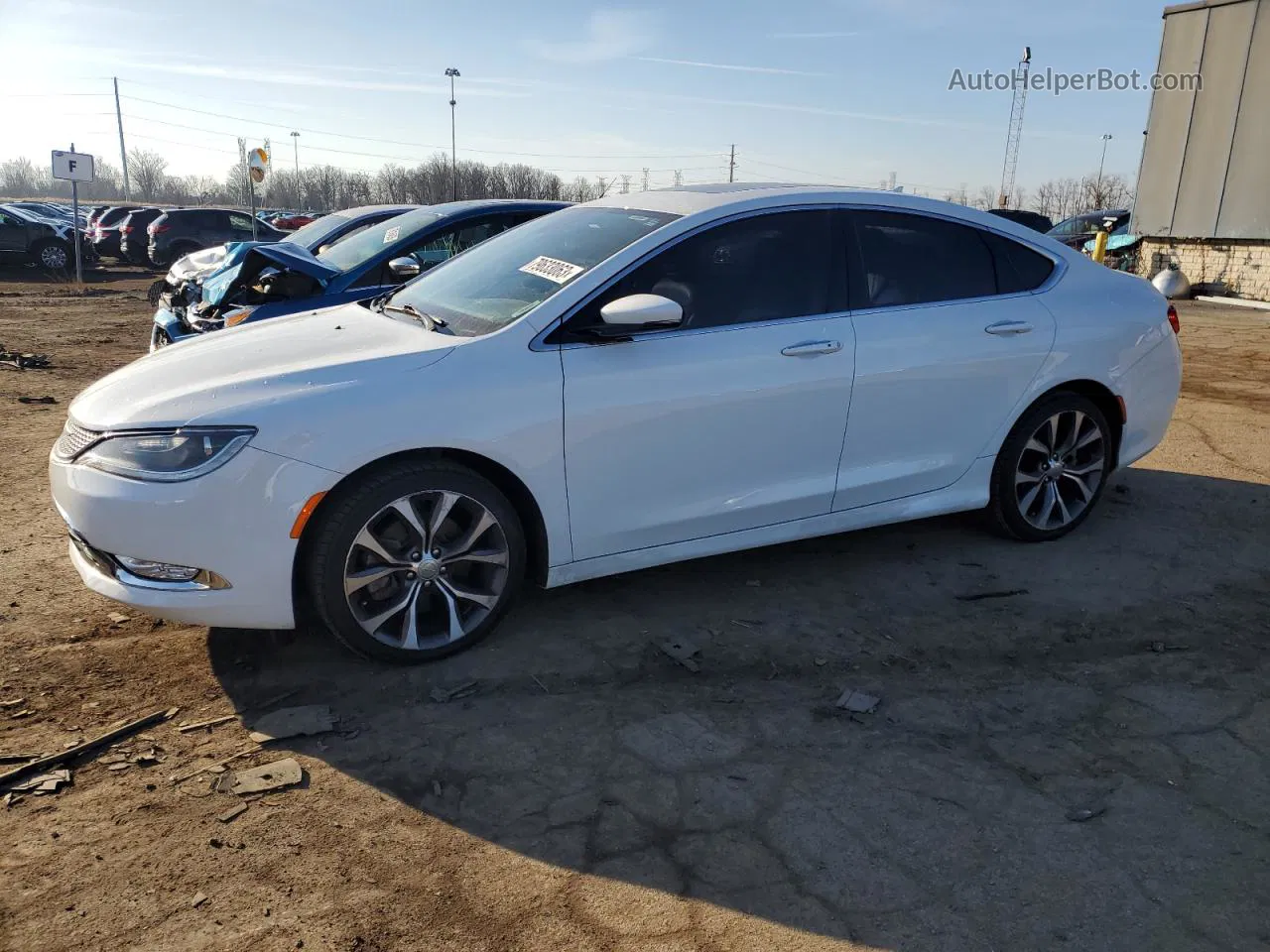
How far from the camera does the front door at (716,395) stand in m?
3.62

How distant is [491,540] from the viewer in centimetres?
357

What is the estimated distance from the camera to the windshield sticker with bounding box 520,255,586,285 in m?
3.81

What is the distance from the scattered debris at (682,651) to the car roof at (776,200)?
5.76ft

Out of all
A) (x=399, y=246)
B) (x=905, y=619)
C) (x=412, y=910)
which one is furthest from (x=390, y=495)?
(x=399, y=246)

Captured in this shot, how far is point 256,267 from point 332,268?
0.57 m

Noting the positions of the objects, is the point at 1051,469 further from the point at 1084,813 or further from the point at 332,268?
the point at 332,268

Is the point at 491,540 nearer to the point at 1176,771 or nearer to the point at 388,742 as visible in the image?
the point at 388,742

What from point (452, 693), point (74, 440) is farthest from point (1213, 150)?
point (74, 440)

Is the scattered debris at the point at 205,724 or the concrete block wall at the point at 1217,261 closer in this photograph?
the scattered debris at the point at 205,724

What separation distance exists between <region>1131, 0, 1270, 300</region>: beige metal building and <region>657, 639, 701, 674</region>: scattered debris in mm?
17147

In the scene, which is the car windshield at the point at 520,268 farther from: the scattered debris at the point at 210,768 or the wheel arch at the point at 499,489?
the scattered debris at the point at 210,768

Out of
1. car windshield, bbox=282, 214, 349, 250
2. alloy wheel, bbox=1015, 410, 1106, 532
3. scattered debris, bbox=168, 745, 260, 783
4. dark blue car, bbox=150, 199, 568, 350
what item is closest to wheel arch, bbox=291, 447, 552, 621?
scattered debris, bbox=168, 745, 260, 783

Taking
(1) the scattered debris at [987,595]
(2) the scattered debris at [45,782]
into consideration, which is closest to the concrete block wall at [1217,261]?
(1) the scattered debris at [987,595]

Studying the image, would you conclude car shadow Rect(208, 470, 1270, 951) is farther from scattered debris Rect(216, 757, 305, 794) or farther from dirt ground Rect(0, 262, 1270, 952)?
scattered debris Rect(216, 757, 305, 794)
